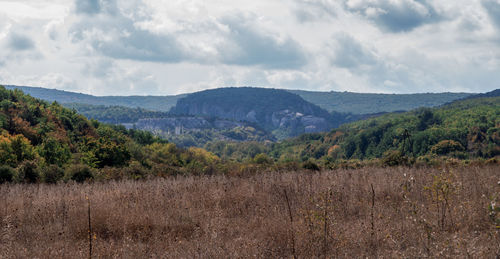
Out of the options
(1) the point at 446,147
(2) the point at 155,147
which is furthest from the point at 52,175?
(1) the point at 446,147

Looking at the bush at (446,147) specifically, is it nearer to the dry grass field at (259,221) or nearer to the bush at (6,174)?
the dry grass field at (259,221)

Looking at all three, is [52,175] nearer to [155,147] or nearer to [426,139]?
[155,147]

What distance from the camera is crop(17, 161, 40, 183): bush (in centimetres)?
2140

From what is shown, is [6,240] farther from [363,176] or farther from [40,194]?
[363,176]

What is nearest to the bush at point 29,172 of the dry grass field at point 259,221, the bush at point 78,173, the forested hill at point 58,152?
the forested hill at point 58,152

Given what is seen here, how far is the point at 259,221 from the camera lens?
9477 mm

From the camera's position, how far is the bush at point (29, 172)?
21.4 metres

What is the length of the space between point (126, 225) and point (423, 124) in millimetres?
162553

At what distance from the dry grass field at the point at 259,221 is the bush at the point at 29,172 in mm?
9036

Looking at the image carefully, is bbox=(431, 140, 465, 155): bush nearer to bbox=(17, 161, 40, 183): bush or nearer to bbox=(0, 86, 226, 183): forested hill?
bbox=(0, 86, 226, 183): forested hill

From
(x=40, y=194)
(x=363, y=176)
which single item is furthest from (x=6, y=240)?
(x=363, y=176)

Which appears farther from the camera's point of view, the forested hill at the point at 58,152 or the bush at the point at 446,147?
the bush at the point at 446,147

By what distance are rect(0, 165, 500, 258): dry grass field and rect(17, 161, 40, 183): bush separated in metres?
9.04

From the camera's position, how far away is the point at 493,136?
117m
